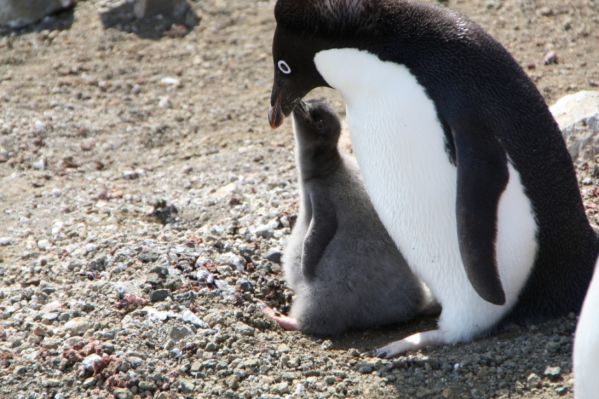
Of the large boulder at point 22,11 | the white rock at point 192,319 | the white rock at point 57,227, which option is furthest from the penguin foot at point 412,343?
the large boulder at point 22,11

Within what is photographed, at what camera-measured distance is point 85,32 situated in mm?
7914

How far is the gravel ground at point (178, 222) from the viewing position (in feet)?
12.4

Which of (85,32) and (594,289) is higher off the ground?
(594,289)

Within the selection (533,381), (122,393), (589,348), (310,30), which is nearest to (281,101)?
(310,30)

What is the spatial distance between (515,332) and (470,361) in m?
0.36

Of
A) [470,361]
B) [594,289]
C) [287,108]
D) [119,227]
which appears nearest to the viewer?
[594,289]

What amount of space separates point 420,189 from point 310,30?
731 millimetres

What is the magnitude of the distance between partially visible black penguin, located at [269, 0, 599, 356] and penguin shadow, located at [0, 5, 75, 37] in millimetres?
4149

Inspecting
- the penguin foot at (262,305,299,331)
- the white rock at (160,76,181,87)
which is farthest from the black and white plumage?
the white rock at (160,76,181,87)

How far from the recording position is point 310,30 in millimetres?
4082

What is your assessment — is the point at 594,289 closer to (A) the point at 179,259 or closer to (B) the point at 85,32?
(A) the point at 179,259

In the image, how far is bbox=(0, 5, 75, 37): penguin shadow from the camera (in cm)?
793

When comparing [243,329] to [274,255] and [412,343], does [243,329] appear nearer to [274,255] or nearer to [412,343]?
[412,343]

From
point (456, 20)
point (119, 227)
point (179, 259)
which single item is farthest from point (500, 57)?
point (119, 227)
